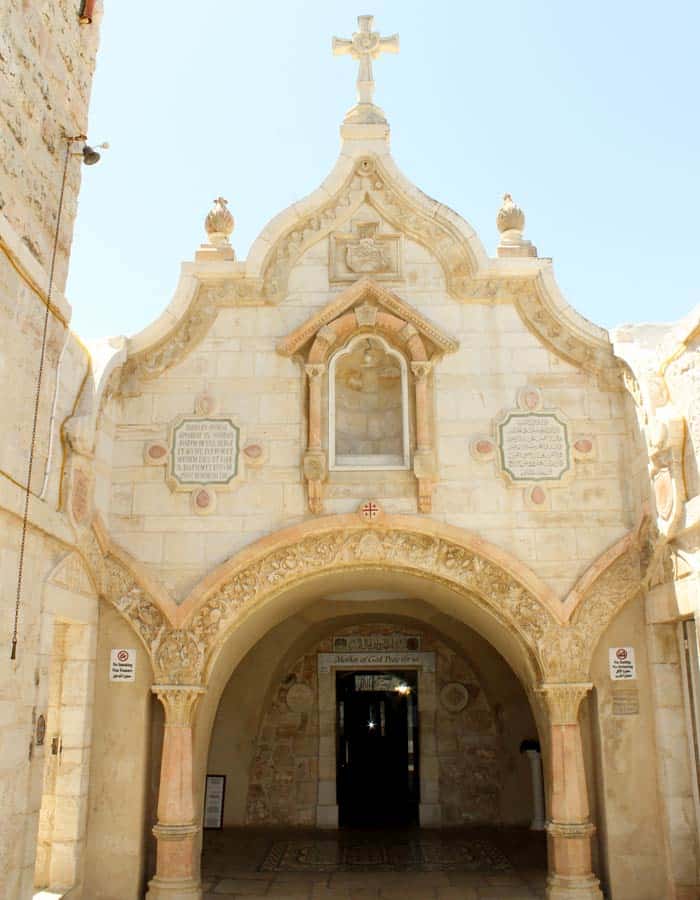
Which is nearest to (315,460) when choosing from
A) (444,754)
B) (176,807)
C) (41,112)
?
(176,807)

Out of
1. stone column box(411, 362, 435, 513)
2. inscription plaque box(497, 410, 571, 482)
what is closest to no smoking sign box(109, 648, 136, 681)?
stone column box(411, 362, 435, 513)

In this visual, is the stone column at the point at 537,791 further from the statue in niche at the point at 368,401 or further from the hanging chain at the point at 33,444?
the hanging chain at the point at 33,444

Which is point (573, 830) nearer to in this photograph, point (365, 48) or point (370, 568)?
point (370, 568)

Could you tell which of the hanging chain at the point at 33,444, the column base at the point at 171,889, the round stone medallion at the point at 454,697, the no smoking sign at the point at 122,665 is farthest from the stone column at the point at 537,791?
the hanging chain at the point at 33,444

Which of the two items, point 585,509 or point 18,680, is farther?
point 585,509

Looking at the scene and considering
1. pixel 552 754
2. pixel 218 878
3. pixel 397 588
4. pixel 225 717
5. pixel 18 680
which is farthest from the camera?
pixel 225 717

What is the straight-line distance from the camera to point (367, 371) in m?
9.02

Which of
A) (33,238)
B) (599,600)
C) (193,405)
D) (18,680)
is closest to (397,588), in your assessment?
(599,600)

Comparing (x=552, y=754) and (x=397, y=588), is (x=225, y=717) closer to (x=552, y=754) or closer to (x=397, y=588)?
(x=397, y=588)

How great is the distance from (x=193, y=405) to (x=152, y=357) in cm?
66

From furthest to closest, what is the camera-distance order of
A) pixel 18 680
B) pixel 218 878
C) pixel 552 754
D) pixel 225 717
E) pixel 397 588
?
pixel 225 717 < pixel 397 588 < pixel 218 878 < pixel 552 754 < pixel 18 680

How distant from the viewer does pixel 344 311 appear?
28.2 feet

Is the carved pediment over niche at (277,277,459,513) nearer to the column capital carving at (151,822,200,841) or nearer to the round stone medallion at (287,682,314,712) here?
the column capital carving at (151,822,200,841)

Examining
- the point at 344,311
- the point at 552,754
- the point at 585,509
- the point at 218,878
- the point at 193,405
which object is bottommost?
the point at 218,878
